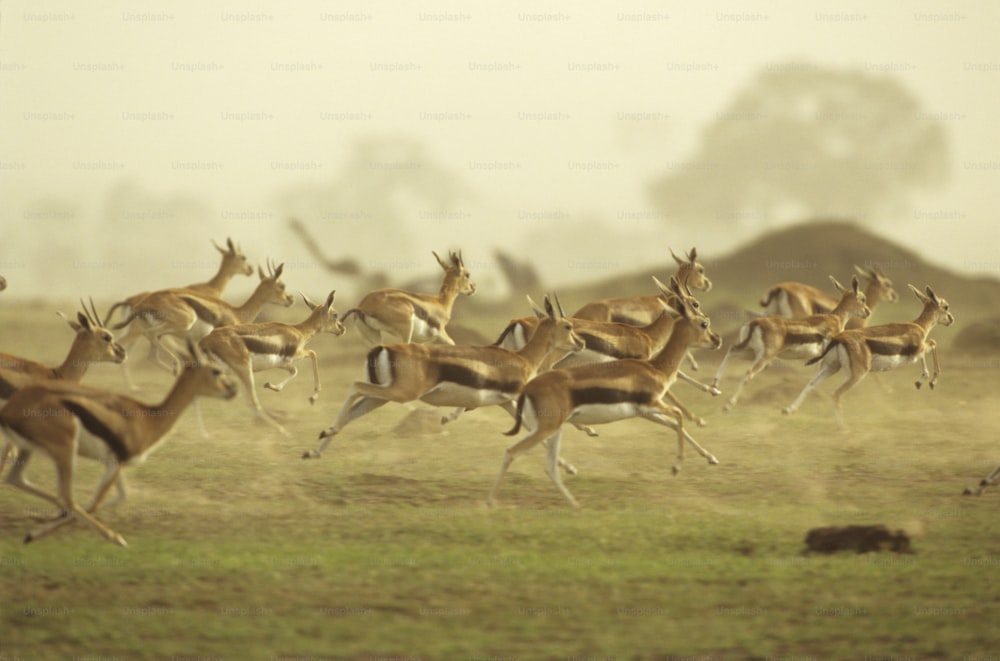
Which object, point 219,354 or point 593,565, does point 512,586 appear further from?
point 219,354

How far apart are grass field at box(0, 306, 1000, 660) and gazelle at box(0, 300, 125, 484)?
1.13 metres

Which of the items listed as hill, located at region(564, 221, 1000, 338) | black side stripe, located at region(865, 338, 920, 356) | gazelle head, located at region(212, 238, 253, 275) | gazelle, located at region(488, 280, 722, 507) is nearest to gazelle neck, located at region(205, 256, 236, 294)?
gazelle head, located at region(212, 238, 253, 275)

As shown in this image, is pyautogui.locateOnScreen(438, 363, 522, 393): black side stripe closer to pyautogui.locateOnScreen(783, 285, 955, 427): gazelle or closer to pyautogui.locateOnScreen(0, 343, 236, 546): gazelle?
pyautogui.locateOnScreen(0, 343, 236, 546): gazelle

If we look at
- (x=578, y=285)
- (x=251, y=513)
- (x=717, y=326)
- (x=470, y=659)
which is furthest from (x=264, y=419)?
(x=578, y=285)

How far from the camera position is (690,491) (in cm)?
1388

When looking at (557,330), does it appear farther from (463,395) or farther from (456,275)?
(456,275)

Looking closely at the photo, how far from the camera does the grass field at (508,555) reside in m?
9.54

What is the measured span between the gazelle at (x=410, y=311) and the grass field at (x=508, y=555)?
5.44ft

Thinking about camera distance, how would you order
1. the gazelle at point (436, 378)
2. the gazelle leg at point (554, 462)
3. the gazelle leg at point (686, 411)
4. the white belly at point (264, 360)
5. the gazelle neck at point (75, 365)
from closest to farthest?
1. the gazelle leg at point (554, 462)
2. the gazelle neck at point (75, 365)
3. the gazelle at point (436, 378)
4. the gazelle leg at point (686, 411)
5. the white belly at point (264, 360)

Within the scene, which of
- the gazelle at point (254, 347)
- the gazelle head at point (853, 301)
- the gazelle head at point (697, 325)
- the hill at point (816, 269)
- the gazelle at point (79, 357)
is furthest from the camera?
the hill at point (816, 269)

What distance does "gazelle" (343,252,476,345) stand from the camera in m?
18.2

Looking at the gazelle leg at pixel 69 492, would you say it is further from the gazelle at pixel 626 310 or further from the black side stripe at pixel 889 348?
the black side stripe at pixel 889 348

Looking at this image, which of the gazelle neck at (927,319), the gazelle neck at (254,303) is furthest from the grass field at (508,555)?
the gazelle neck at (927,319)

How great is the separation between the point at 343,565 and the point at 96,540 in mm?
2134
